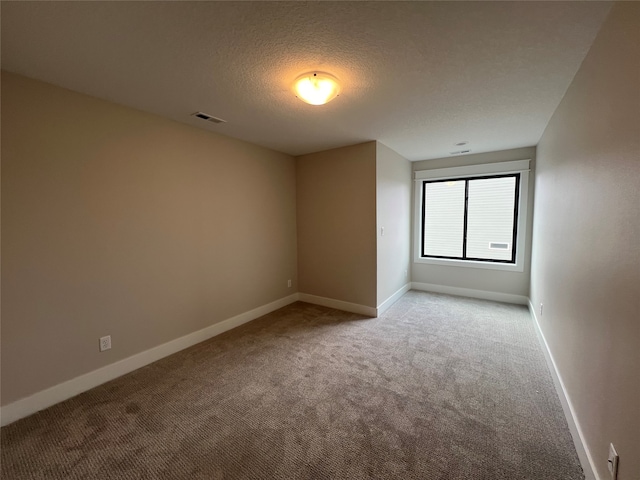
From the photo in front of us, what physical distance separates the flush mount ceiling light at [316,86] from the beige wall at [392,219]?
5.56 feet

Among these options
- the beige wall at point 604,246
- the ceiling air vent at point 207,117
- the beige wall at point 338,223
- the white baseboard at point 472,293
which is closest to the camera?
the beige wall at point 604,246

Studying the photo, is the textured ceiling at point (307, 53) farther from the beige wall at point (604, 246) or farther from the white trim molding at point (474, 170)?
the white trim molding at point (474, 170)

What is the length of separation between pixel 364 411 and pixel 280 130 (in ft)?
9.31

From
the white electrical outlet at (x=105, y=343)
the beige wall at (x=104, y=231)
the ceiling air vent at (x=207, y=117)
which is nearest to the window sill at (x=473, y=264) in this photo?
the beige wall at (x=104, y=231)

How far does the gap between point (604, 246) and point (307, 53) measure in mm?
1943

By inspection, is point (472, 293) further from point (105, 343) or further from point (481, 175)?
point (105, 343)

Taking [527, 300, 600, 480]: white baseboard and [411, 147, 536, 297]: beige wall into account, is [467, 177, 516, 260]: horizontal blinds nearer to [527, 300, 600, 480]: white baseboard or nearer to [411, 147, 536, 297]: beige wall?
[411, 147, 536, 297]: beige wall

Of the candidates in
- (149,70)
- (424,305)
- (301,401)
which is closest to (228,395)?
(301,401)

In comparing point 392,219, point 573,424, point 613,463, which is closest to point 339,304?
point 392,219

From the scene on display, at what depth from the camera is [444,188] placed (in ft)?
15.4

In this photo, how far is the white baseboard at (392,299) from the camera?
3.74m

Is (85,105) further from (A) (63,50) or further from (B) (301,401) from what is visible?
(B) (301,401)

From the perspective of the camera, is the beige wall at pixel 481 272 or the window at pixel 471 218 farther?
the window at pixel 471 218

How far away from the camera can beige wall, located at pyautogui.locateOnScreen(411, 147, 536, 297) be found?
3943 millimetres
